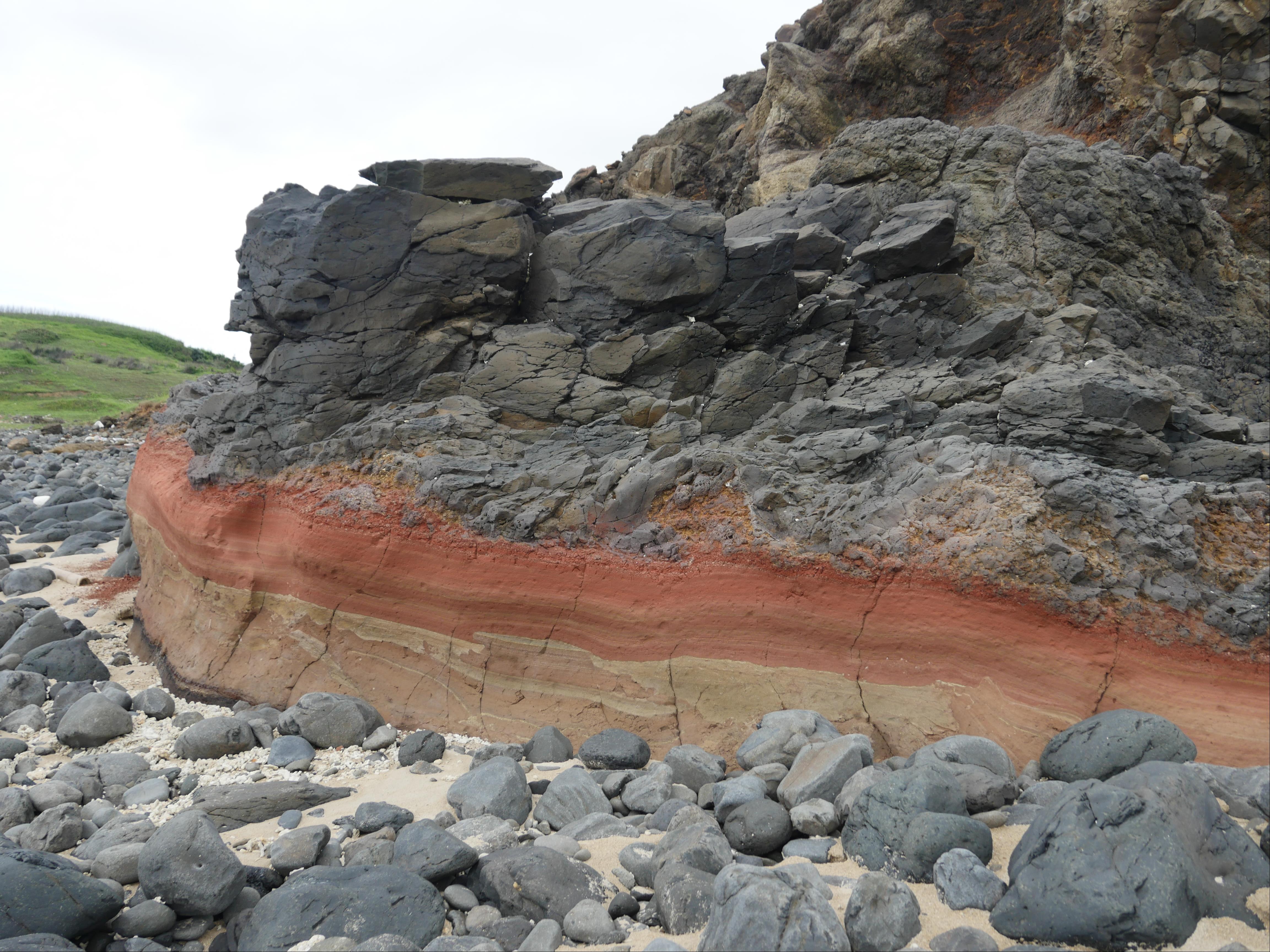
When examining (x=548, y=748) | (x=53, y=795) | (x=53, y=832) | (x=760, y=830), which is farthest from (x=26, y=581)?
(x=760, y=830)

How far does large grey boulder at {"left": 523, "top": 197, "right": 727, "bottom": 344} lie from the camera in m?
7.91

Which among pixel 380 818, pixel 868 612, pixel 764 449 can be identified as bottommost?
pixel 380 818

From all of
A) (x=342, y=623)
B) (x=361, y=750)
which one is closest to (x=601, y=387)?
(x=342, y=623)

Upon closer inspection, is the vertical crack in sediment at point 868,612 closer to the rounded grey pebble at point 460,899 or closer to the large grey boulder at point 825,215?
the rounded grey pebble at point 460,899

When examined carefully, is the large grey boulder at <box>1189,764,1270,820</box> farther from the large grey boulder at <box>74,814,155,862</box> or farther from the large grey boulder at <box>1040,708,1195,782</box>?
the large grey boulder at <box>74,814,155,862</box>

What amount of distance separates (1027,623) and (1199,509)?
1568mm

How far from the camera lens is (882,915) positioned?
3205mm

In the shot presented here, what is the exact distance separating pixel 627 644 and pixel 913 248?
211 inches

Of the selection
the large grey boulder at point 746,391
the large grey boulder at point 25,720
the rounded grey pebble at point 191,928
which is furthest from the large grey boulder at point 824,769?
the large grey boulder at point 25,720

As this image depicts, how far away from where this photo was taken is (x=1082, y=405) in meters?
6.48

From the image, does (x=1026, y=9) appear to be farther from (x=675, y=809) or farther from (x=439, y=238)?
(x=675, y=809)

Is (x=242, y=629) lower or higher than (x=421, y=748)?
higher

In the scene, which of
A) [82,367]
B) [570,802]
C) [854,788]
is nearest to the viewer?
[854,788]

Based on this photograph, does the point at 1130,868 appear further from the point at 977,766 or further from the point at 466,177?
the point at 466,177
